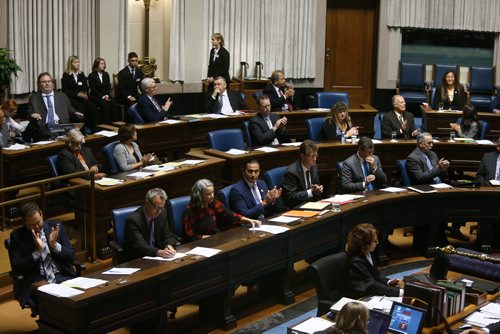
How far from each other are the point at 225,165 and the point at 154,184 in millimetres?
1298

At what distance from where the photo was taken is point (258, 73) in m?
15.2

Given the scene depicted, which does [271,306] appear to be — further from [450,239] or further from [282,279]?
[450,239]

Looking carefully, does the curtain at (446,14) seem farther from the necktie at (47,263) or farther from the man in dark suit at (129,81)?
the necktie at (47,263)

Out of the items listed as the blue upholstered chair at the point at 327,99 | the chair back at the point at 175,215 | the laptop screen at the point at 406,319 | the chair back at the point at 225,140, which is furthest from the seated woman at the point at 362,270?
the blue upholstered chair at the point at 327,99

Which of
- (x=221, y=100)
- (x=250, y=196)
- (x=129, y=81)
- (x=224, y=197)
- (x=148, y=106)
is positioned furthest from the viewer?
(x=129, y=81)

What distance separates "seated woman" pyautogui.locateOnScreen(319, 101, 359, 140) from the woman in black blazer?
11.5 feet

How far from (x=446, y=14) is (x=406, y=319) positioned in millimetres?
12296

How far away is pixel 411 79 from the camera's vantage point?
53.0ft

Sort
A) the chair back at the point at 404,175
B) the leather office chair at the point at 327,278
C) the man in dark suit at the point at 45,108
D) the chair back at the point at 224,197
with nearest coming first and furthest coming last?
the leather office chair at the point at 327,278 → the chair back at the point at 224,197 → the chair back at the point at 404,175 → the man in dark suit at the point at 45,108

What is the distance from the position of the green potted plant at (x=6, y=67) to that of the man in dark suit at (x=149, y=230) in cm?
508

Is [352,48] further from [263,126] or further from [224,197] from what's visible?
[224,197]

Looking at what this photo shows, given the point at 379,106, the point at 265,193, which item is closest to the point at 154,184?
the point at 265,193

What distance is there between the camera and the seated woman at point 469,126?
11.7 m

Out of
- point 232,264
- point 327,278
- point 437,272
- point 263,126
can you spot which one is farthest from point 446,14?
point 327,278
